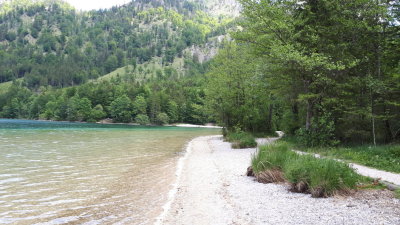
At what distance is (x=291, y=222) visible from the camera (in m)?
6.41

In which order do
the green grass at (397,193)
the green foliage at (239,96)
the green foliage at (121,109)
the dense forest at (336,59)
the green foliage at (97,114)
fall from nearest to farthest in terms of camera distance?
the green grass at (397,193), the dense forest at (336,59), the green foliage at (239,96), the green foliage at (121,109), the green foliage at (97,114)

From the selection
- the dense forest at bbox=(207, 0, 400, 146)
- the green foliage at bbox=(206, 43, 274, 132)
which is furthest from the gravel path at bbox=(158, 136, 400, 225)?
the green foliage at bbox=(206, 43, 274, 132)

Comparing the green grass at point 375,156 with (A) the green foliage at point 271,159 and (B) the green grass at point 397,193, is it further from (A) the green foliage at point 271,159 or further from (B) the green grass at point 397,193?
(B) the green grass at point 397,193

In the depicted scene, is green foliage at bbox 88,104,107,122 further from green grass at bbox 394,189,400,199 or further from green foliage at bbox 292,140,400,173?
green grass at bbox 394,189,400,199

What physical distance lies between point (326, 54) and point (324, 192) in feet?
42.7

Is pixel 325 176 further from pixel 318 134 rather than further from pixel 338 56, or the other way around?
pixel 338 56

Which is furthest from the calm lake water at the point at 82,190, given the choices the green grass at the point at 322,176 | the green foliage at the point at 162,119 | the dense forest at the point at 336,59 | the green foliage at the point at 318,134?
the green foliage at the point at 162,119

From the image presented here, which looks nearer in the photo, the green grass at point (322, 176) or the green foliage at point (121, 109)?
the green grass at point (322, 176)

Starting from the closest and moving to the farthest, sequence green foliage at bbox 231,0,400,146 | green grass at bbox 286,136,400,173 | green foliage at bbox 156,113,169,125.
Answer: green grass at bbox 286,136,400,173
green foliage at bbox 231,0,400,146
green foliage at bbox 156,113,169,125

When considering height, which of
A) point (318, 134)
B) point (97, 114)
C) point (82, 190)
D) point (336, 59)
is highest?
point (336, 59)

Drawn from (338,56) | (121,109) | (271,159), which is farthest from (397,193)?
(121,109)

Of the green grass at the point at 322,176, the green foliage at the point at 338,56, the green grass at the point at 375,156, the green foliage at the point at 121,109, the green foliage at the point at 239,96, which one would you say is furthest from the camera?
the green foliage at the point at 121,109

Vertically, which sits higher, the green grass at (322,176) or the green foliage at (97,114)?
the green foliage at (97,114)

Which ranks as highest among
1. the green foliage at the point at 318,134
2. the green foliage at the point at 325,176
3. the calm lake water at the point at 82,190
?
the green foliage at the point at 318,134
